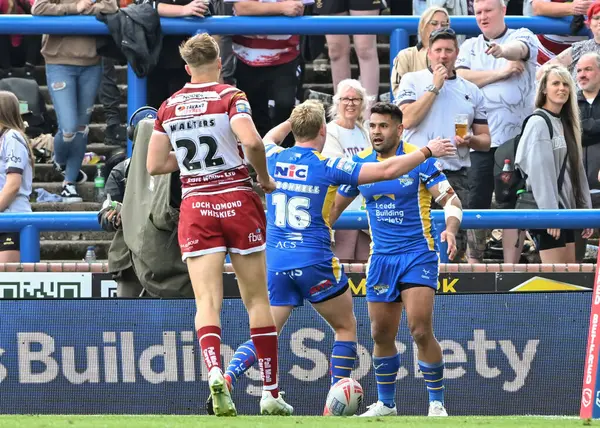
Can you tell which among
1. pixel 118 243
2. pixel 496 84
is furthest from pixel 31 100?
pixel 496 84

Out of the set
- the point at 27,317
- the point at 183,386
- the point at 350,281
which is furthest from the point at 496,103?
the point at 27,317

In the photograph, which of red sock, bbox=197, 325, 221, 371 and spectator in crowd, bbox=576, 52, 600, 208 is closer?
red sock, bbox=197, 325, 221, 371

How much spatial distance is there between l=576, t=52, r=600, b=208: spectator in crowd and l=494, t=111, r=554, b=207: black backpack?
1.93 ft

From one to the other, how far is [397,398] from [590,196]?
2505mm

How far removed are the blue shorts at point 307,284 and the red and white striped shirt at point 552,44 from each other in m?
4.01

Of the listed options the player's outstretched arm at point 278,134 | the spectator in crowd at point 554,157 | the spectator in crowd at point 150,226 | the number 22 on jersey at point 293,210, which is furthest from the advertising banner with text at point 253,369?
the player's outstretched arm at point 278,134

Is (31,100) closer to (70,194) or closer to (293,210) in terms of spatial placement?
(70,194)

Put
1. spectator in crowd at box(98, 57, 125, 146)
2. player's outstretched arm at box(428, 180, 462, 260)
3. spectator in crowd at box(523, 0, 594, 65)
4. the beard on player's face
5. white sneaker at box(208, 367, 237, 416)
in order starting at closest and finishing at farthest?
white sneaker at box(208, 367, 237, 416) → player's outstretched arm at box(428, 180, 462, 260) → the beard on player's face → spectator in crowd at box(523, 0, 594, 65) → spectator in crowd at box(98, 57, 125, 146)

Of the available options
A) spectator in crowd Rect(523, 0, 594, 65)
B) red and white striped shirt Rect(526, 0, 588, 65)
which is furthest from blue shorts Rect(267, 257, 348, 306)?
red and white striped shirt Rect(526, 0, 588, 65)

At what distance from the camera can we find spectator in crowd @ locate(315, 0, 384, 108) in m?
11.6

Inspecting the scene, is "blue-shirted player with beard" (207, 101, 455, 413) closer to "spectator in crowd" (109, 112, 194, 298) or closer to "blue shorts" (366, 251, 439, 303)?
"blue shorts" (366, 251, 439, 303)

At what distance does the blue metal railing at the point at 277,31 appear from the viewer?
10.0 m

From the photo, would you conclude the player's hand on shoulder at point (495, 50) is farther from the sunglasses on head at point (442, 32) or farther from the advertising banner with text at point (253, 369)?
the advertising banner with text at point (253, 369)

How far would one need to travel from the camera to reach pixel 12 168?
32.6ft
